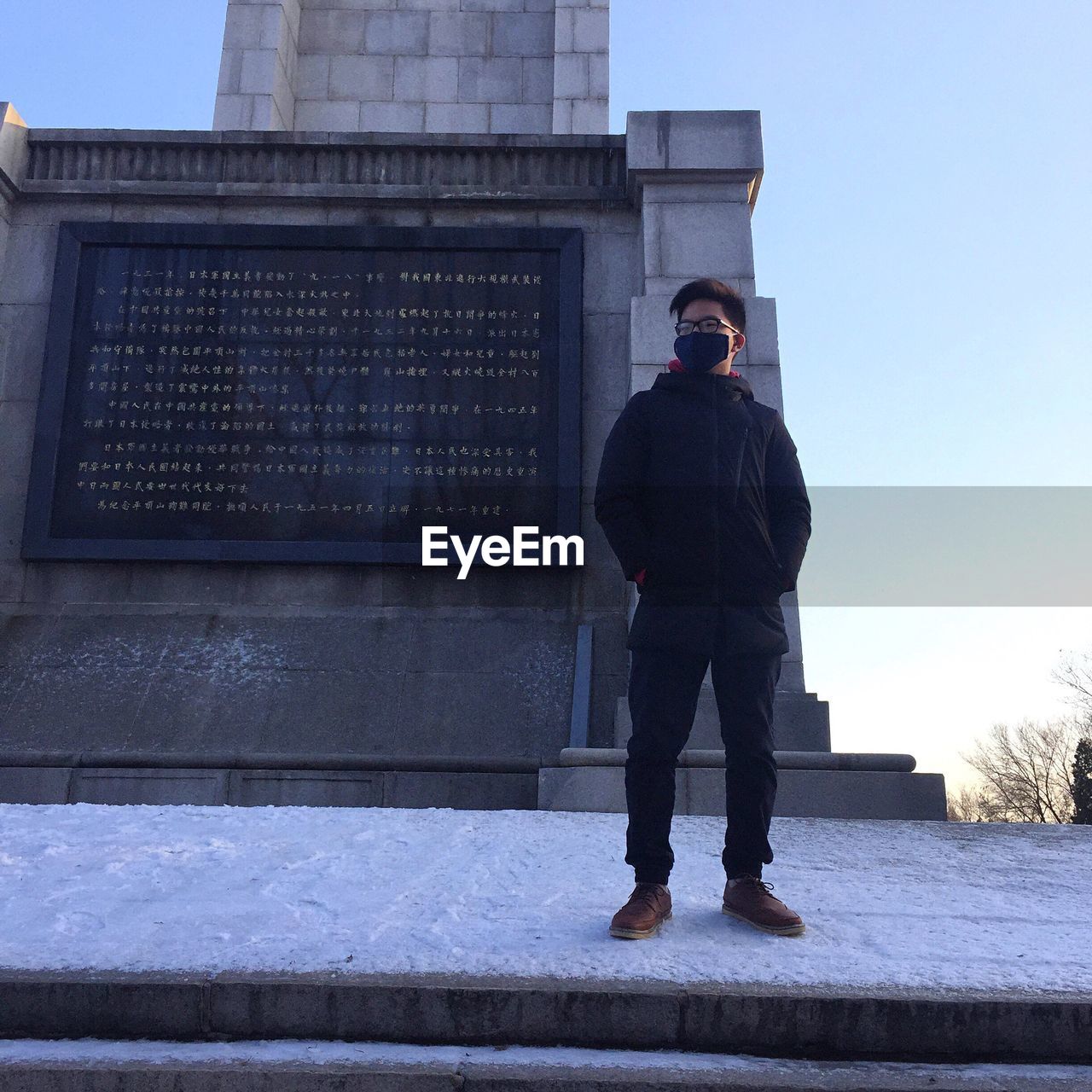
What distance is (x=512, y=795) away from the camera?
6.36m

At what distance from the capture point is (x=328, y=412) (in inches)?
328

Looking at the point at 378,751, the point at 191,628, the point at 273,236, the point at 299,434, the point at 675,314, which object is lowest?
the point at 378,751

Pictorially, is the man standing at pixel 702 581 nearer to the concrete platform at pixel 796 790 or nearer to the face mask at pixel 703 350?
the face mask at pixel 703 350

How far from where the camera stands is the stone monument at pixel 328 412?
719 centimetres

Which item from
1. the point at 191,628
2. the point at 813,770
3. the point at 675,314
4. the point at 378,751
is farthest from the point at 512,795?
the point at 675,314

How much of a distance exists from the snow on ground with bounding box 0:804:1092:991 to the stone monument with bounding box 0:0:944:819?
5.50 feet

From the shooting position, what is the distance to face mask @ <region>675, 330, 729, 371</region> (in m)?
3.77

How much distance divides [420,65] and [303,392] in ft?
21.6

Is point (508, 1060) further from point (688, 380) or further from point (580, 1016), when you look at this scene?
point (688, 380)

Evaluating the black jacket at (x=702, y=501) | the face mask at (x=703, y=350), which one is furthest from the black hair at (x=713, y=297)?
the black jacket at (x=702, y=501)

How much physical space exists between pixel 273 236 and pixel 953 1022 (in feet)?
26.1

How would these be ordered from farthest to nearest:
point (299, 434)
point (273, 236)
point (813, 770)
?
point (273, 236), point (299, 434), point (813, 770)

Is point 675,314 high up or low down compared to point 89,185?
down

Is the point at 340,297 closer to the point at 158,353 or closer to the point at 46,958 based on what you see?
the point at 158,353
